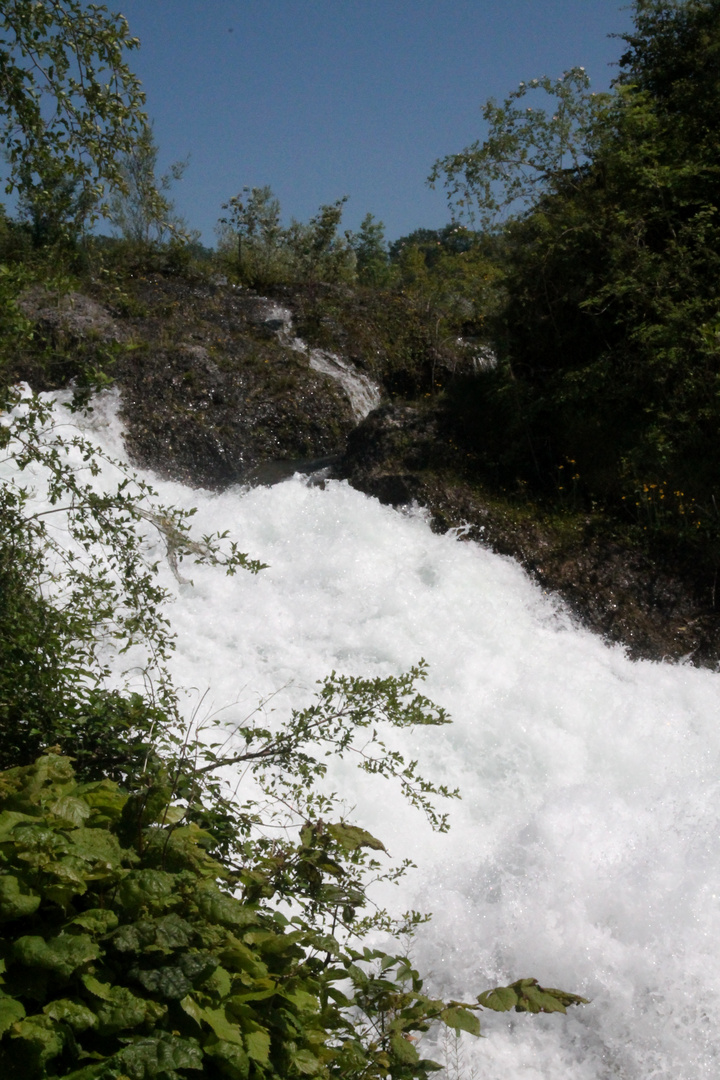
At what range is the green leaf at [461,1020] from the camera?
199 centimetres

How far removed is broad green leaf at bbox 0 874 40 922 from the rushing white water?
7.67ft

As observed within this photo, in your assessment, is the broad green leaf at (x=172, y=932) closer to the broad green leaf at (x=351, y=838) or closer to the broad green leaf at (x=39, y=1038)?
the broad green leaf at (x=39, y=1038)

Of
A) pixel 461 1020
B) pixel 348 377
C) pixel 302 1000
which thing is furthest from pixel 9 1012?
pixel 348 377

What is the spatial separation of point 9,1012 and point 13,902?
0.19 m

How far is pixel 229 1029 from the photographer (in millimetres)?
1761

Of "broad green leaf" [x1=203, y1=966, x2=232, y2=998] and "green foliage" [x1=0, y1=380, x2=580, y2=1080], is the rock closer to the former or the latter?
"green foliage" [x1=0, y1=380, x2=580, y2=1080]

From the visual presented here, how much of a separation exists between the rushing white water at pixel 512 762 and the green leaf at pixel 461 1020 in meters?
1.66

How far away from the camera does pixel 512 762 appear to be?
552cm

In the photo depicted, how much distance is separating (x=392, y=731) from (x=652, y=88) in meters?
7.90

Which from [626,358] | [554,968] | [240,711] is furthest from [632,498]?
[554,968]

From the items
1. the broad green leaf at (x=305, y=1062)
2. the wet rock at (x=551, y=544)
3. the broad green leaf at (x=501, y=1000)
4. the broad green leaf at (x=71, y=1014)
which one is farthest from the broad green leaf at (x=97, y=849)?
the wet rock at (x=551, y=544)

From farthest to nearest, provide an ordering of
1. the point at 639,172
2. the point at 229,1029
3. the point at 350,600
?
the point at 639,172 < the point at 350,600 < the point at 229,1029

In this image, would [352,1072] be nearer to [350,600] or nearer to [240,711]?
[240,711]

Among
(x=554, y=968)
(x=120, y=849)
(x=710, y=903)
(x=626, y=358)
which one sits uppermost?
(x=626, y=358)
